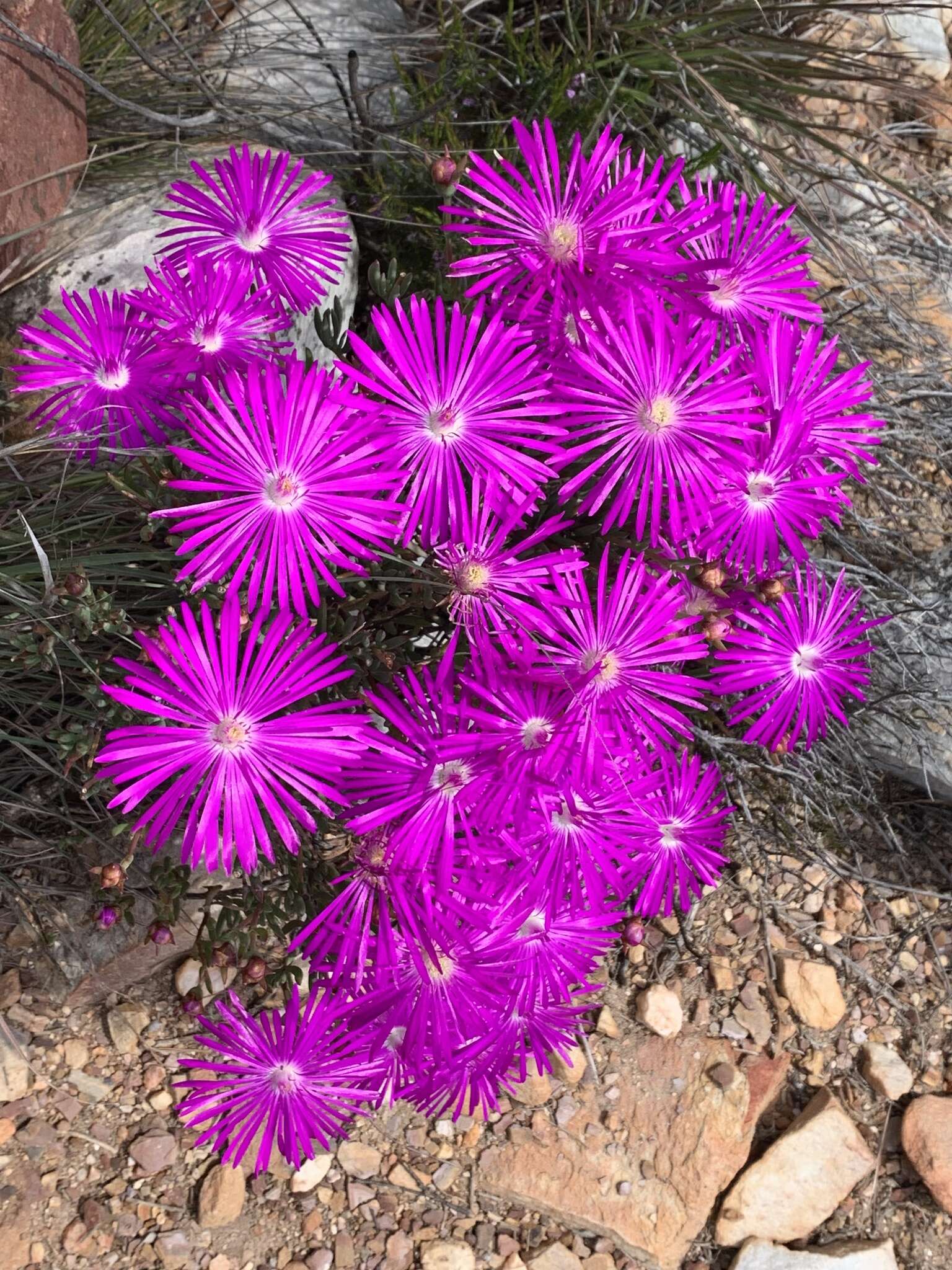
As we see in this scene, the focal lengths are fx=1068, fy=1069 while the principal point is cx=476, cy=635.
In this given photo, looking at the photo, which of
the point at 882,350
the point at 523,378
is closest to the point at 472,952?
the point at 523,378

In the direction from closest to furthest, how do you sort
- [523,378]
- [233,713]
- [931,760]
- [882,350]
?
[233,713] → [523,378] → [931,760] → [882,350]

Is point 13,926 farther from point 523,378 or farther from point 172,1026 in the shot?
point 523,378

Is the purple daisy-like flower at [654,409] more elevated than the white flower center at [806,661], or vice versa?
the purple daisy-like flower at [654,409]

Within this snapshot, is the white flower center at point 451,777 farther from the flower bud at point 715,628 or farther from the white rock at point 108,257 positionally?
the white rock at point 108,257

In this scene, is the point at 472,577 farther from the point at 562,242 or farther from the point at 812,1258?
the point at 812,1258

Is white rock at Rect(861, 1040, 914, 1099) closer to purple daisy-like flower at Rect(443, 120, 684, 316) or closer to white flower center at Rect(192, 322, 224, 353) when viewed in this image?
purple daisy-like flower at Rect(443, 120, 684, 316)

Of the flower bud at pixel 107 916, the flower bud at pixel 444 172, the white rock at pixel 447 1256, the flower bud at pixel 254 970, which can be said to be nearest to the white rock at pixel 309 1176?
the white rock at pixel 447 1256

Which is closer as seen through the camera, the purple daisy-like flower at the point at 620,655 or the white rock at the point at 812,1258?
the purple daisy-like flower at the point at 620,655
